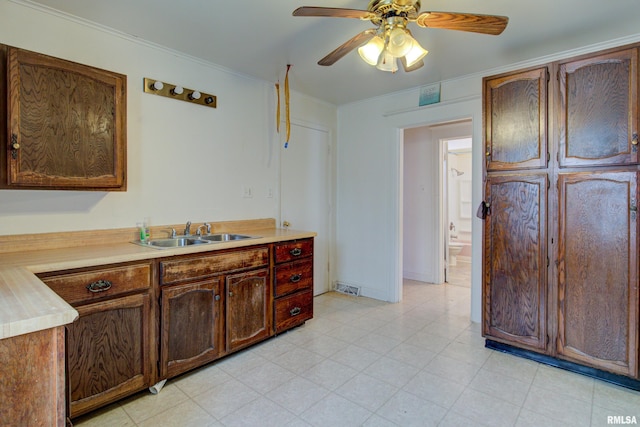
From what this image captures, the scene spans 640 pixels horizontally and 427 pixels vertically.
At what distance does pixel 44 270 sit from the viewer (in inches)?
61.5

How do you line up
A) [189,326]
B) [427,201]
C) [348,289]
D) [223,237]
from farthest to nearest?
[427,201]
[348,289]
[223,237]
[189,326]

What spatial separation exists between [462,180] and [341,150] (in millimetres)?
4243

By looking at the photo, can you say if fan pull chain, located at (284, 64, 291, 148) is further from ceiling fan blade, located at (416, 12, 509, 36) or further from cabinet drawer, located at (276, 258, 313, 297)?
ceiling fan blade, located at (416, 12, 509, 36)

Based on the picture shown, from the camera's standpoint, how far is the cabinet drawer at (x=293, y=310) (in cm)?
278

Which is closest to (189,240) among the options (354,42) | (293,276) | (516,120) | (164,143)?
(164,143)

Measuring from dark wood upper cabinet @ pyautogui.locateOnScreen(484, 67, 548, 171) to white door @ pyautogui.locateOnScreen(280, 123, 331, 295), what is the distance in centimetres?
190

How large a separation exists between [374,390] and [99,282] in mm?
1683

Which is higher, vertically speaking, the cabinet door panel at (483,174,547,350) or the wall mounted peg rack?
the wall mounted peg rack

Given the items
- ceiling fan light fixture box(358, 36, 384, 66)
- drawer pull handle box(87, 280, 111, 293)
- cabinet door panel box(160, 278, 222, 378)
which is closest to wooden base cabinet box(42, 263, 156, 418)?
drawer pull handle box(87, 280, 111, 293)

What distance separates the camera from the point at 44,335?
95 centimetres

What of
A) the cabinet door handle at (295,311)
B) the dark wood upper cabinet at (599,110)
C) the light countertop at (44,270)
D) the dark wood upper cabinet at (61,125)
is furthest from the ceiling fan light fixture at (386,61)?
the cabinet door handle at (295,311)

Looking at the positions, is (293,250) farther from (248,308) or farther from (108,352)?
(108,352)

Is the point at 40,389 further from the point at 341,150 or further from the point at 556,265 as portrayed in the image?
the point at 341,150

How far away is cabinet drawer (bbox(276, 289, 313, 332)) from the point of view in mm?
2775
